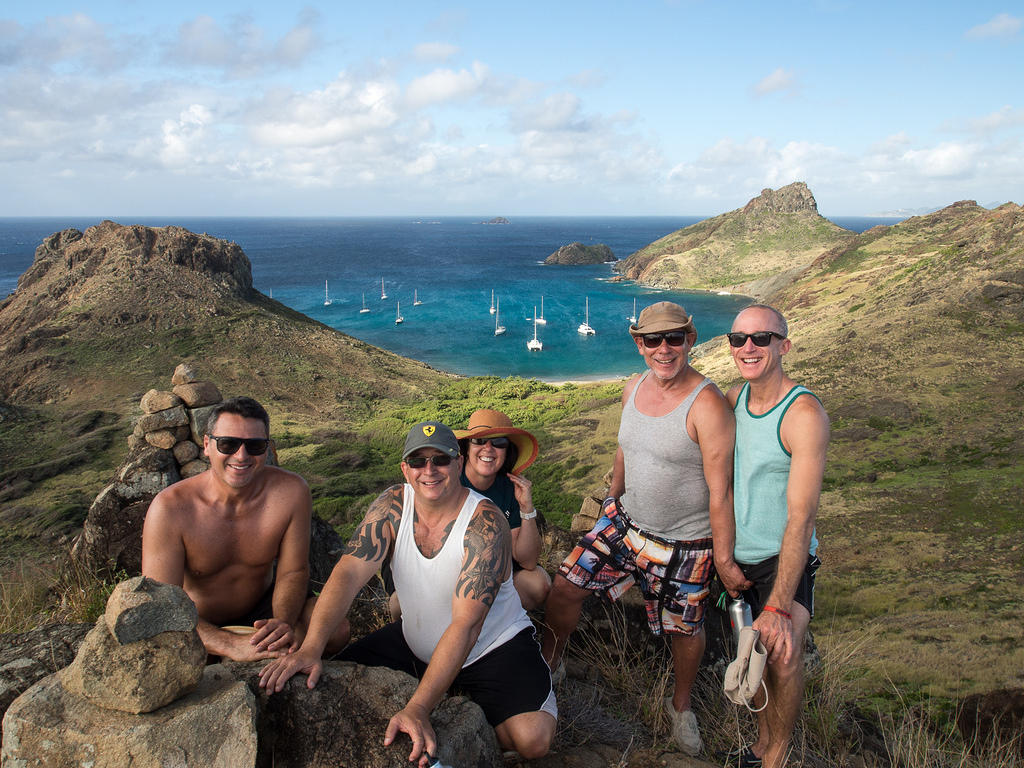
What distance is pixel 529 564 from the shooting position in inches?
184

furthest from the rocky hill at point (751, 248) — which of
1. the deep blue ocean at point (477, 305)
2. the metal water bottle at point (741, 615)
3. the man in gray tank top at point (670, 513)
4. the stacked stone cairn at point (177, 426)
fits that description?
the metal water bottle at point (741, 615)

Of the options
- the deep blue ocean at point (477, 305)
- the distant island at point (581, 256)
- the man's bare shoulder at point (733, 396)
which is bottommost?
the deep blue ocean at point (477, 305)

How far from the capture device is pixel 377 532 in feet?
12.1

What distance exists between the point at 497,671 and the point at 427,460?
4.07 feet

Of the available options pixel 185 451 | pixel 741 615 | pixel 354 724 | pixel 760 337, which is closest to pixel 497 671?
pixel 354 724

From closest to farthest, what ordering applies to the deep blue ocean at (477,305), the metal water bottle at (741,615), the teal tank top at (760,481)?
the teal tank top at (760,481) < the metal water bottle at (741,615) < the deep blue ocean at (477,305)

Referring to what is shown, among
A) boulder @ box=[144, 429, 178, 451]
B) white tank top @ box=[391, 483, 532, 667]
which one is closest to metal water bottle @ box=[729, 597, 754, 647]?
white tank top @ box=[391, 483, 532, 667]

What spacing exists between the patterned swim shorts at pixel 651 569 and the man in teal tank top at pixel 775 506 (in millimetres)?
243

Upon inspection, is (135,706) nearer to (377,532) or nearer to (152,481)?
(377,532)

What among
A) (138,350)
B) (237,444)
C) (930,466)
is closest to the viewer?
(237,444)

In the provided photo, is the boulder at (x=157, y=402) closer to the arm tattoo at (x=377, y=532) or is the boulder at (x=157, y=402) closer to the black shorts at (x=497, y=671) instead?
the black shorts at (x=497, y=671)

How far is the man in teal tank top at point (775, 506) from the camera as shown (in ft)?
11.8

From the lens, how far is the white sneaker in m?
4.16

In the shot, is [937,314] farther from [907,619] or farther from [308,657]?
[308,657]
